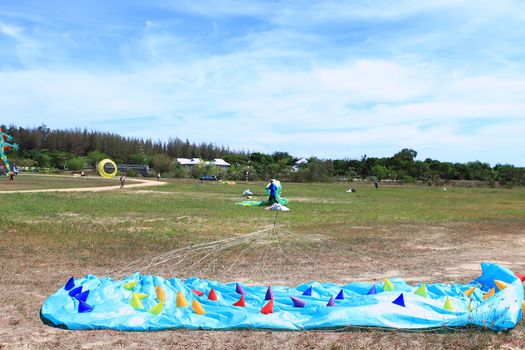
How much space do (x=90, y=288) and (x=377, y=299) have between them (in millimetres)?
3803

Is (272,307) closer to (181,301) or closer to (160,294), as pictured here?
(181,301)

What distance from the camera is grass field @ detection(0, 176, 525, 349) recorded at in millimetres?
5355

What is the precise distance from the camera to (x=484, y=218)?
64.0ft

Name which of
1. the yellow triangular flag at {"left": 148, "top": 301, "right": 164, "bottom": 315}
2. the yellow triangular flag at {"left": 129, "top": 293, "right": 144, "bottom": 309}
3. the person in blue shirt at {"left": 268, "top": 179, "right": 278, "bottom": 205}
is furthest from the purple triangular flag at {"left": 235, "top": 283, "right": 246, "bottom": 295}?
the person in blue shirt at {"left": 268, "top": 179, "right": 278, "bottom": 205}

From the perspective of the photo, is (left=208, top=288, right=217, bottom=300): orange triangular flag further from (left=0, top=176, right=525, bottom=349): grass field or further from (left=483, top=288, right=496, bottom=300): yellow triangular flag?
(left=483, top=288, right=496, bottom=300): yellow triangular flag

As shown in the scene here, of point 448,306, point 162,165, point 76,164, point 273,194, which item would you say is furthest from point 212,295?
point 76,164

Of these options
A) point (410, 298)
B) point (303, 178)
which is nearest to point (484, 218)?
point (410, 298)

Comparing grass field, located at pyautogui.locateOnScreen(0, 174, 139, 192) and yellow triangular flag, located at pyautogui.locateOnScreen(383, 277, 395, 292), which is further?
grass field, located at pyautogui.locateOnScreen(0, 174, 139, 192)

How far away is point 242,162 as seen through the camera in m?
96.4

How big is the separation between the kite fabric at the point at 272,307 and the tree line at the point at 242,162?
5729 cm

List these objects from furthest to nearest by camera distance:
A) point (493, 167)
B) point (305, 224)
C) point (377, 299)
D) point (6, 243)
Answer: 1. point (493, 167)
2. point (305, 224)
3. point (6, 243)
4. point (377, 299)

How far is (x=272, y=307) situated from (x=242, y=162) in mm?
90595

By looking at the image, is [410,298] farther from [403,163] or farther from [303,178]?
[403,163]

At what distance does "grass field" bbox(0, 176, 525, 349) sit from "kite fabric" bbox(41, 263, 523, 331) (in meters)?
0.15
